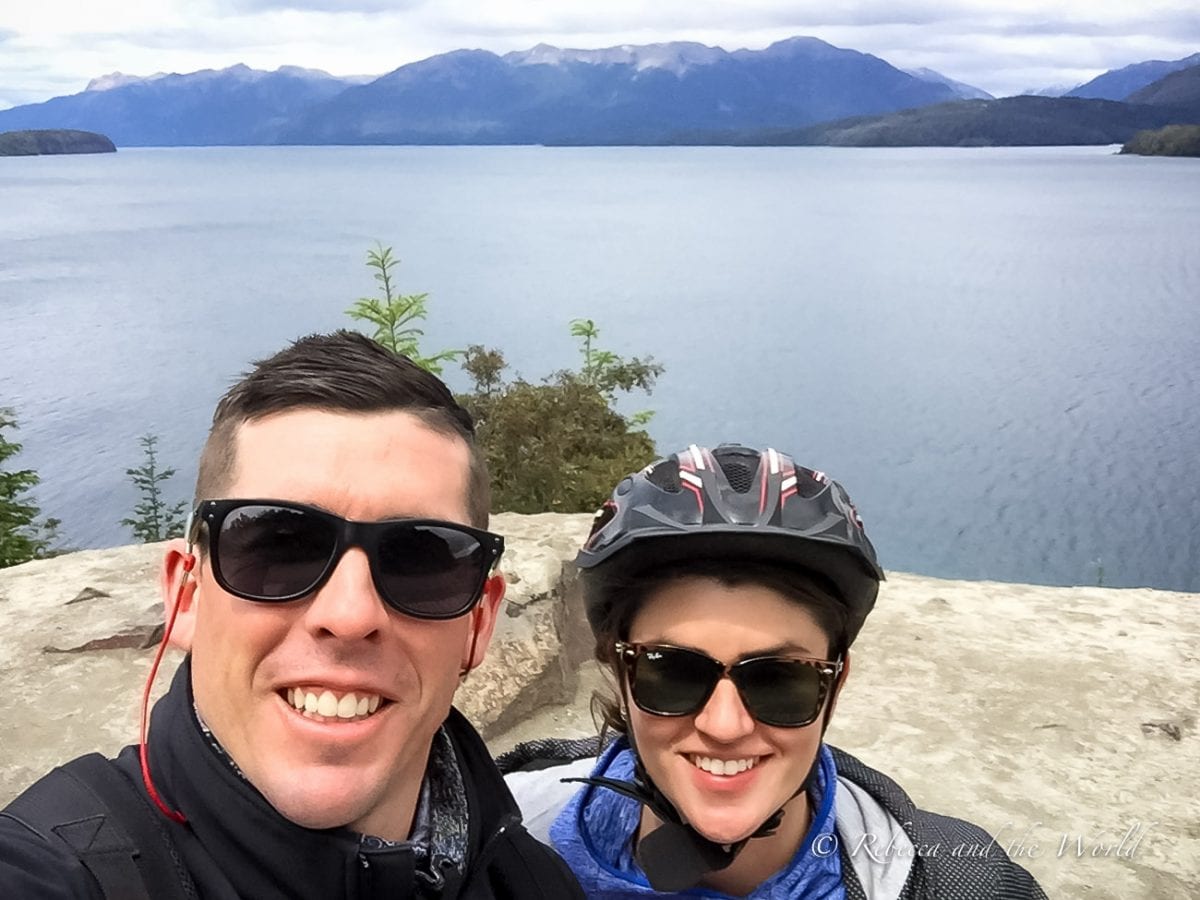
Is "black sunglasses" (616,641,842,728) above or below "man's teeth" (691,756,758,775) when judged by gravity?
above

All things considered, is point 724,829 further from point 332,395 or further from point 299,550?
point 332,395

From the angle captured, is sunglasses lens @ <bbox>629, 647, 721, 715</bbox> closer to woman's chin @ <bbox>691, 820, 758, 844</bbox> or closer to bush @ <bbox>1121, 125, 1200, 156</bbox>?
woman's chin @ <bbox>691, 820, 758, 844</bbox>

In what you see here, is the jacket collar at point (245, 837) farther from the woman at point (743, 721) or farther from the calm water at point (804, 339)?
the calm water at point (804, 339)

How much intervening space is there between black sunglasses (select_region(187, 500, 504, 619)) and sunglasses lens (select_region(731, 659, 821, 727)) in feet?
3.02

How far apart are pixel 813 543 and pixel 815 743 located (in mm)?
533

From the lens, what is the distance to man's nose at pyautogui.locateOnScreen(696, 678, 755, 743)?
8.72 feet

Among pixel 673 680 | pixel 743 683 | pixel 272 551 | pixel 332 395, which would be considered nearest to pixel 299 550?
pixel 272 551

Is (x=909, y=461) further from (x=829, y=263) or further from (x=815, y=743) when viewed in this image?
(x=829, y=263)

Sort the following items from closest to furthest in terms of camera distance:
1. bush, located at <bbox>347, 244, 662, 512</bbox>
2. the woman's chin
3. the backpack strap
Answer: the backpack strap < the woman's chin < bush, located at <bbox>347, 244, 662, 512</bbox>

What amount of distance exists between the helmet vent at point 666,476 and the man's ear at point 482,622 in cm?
67

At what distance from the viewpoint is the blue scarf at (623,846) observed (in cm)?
271

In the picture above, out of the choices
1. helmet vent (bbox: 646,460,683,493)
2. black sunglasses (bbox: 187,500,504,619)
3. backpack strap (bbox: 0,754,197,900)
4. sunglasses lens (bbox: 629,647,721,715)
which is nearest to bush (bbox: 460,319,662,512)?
helmet vent (bbox: 646,460,683,493)

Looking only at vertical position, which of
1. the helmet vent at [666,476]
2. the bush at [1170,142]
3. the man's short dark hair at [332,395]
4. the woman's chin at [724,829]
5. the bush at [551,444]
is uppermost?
the man's short dark hair at [332,395]

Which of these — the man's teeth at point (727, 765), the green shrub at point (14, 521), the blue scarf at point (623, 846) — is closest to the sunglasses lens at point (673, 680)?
the man's teeth at point (727, 765)
